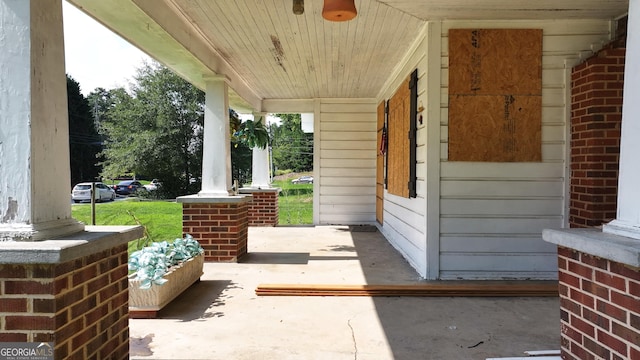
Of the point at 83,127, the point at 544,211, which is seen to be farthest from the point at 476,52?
the point at 83,127

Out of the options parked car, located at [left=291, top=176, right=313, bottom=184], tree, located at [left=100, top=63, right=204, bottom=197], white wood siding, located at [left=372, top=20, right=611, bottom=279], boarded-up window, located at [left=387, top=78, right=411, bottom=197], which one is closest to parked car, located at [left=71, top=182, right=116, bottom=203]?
tree, located at [left=100, top=63, right=204, bottom=197]

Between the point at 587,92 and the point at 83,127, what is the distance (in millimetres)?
31323

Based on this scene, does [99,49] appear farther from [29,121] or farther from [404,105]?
[29,121]

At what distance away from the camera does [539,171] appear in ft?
14.0

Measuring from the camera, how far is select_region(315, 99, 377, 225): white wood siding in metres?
8.87

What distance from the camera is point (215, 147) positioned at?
5371mm

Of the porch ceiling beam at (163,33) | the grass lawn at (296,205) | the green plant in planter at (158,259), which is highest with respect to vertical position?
the porch ceiling beam at (163,33)

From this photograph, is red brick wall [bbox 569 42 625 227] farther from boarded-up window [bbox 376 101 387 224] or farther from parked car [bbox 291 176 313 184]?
parked car [bbox 291 176 313 184]

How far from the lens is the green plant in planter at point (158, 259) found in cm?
322

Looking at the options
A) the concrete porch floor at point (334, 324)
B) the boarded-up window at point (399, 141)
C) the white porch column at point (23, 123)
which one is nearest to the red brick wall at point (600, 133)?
the concrete porch floor at point (334, 324)

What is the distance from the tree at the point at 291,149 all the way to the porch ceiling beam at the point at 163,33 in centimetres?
1438

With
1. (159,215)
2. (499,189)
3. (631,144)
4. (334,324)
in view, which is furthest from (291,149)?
(631,144)

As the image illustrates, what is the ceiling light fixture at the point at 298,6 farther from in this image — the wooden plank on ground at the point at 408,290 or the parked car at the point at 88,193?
the parked car at the point at 88,193

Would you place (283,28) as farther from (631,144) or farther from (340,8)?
(631,144)
